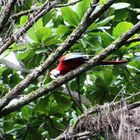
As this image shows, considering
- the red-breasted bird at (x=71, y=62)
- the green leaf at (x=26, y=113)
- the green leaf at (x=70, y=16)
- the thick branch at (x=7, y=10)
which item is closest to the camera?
the thick branch at (x=7, y=10)

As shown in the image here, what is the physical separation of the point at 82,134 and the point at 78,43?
2.01 ft

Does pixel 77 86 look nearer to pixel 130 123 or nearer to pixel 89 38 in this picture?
pixel 89 38

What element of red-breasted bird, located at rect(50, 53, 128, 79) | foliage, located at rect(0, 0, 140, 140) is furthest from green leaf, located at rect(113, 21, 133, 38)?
red-breasted bird, located at rect(50, 53, 128, 79)

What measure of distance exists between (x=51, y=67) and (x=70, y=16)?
0.47 metres

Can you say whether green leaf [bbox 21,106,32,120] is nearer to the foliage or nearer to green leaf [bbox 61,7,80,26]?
the foliage

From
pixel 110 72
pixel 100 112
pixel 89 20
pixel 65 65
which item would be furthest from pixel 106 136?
pixel 110 72

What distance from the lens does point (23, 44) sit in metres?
2.28

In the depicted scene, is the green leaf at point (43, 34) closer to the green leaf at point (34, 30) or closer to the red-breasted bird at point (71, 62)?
the green leaf at point (34, 30)

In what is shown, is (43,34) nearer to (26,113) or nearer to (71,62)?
(71,62)

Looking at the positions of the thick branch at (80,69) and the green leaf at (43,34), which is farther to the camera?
the green leaf at (43,34)

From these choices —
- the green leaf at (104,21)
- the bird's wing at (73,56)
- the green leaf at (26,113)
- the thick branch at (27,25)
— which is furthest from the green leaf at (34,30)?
the green leaf at (26,113)

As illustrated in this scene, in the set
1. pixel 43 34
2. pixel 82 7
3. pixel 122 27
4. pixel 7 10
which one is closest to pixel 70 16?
pixel 82 7

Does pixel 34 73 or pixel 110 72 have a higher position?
pixel 34 73

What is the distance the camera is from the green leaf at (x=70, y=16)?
2133 mm
